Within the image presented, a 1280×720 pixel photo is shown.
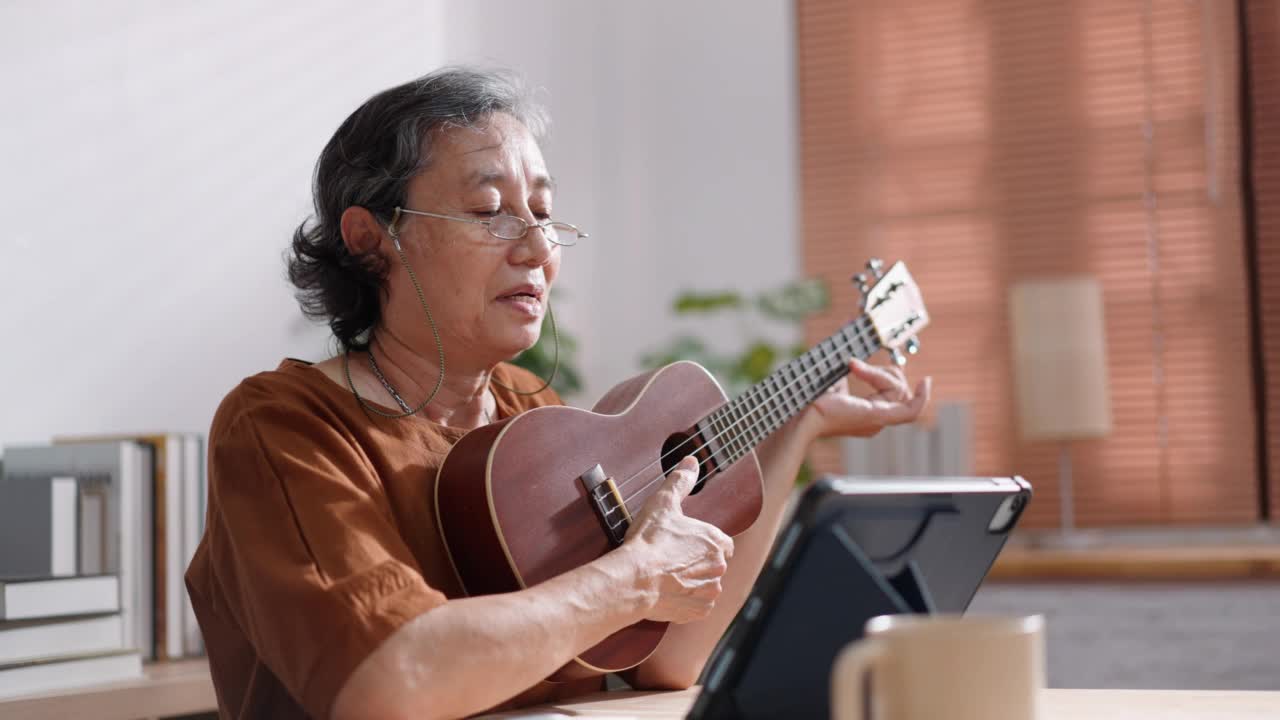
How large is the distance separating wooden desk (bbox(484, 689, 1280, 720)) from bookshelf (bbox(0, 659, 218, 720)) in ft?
2.12

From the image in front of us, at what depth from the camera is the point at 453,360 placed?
1353mm

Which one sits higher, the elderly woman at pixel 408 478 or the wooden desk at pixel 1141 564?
the elderly woman at pixel 408 478

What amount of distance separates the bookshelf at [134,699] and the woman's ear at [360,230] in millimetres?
627

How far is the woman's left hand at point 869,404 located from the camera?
1.63 metres

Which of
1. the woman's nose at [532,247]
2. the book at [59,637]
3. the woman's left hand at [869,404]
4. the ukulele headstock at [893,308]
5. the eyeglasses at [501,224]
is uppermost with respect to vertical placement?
the eyeglasses at [501,224]

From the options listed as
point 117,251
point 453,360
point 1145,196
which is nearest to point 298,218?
point 117,251

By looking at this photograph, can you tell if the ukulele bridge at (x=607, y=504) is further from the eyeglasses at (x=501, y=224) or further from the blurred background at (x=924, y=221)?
the blurred background at (x=924, y=221)

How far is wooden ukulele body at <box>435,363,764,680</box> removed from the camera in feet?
3.89

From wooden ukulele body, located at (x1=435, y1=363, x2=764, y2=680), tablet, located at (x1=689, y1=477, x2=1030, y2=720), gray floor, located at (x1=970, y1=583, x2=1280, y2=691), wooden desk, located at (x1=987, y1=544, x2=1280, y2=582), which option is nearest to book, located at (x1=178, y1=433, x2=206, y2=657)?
wooden ukulele body, located at (x1=435, y1=363, x2=764, y2=680)

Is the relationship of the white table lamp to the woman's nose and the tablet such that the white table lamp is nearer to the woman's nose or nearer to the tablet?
the woman's nose

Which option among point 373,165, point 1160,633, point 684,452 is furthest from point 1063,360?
point 373,165

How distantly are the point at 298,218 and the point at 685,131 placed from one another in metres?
2.05

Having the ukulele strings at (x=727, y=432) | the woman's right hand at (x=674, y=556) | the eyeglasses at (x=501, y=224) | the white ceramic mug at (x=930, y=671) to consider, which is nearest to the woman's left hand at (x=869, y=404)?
the ukulele strings at (x=727, y=432)

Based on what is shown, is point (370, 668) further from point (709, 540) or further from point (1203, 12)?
point (1203, 12)
